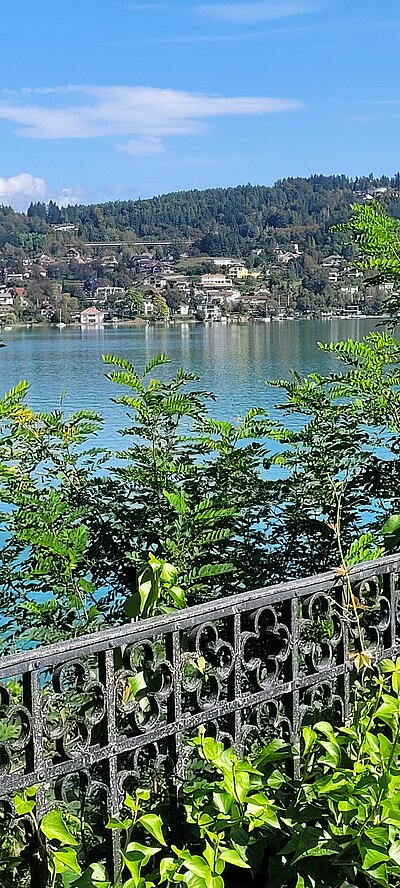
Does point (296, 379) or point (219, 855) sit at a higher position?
point (296, 379)

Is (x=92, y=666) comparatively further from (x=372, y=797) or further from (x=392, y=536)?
(x=372, y=797)

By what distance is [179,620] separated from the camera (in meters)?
2.45

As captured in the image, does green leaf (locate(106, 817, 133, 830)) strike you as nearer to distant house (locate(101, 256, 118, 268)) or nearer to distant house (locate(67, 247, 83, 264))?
distant house (locate(101, 256, 118, 268))

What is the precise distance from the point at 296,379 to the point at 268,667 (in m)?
2.21

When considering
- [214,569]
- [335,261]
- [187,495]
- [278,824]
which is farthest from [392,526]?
[335,261]

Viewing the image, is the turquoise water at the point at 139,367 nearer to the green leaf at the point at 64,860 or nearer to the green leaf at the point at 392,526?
the green leaf at the point at 392,526

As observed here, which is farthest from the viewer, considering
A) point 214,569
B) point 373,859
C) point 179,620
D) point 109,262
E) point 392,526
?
point 109,262

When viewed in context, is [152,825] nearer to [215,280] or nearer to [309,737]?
[309,737]

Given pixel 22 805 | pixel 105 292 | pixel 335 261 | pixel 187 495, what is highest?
pixel 335 261

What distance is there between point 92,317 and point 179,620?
35.5m

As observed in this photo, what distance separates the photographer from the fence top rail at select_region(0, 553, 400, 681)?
2158mm

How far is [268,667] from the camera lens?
9.19 ft

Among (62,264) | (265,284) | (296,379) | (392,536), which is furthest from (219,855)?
(62,264)

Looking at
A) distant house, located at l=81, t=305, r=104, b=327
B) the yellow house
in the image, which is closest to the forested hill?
the yellow house
